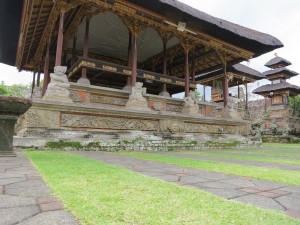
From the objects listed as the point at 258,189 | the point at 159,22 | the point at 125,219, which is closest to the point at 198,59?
the point at 159,22

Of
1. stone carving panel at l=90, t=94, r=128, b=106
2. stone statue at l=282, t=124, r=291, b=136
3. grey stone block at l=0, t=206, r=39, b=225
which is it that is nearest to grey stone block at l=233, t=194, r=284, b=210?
grey stone block at l=0, t=206, r=39, b=225

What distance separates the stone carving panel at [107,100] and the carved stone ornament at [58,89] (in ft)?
5.76

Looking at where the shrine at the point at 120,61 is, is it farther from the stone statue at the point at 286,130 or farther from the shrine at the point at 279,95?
the shrine at the point at 279,95

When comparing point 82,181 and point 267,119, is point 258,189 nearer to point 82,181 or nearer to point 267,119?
point 82,181

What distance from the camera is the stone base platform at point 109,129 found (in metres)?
6.28

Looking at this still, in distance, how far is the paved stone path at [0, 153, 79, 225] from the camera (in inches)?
47.7

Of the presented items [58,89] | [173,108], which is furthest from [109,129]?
[173,108]

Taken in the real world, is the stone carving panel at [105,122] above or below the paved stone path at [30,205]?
above

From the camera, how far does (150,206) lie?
57.2 inches

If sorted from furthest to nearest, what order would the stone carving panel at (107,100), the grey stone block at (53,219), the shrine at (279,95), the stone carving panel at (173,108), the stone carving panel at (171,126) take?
the shrine at (279,95), the stone carving panel at (173,108), the stone carving panel at (107,100), the stone carving panel at (171,126), the grey stone block at (53,219)

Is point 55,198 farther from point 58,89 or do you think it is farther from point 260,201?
point 58,89

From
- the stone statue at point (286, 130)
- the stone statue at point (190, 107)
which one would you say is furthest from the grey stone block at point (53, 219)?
the stone statue at point (286, 130)

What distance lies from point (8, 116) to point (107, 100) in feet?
17.0

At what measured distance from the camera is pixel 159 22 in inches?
394
